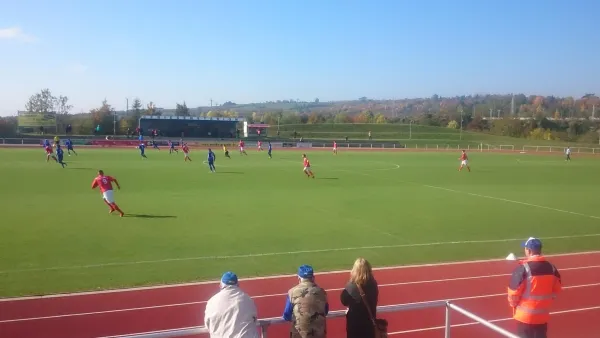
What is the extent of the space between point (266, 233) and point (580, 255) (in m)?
8.93

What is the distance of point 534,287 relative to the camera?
19.7ft

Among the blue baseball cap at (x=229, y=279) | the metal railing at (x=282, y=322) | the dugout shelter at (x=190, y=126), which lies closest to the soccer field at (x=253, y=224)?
the blue baseball cap at (x=229, y=279)

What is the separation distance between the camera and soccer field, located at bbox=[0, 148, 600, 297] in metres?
12.0

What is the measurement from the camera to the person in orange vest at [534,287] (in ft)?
19.6

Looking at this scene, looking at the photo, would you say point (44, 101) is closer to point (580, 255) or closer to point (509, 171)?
point (509, 171)

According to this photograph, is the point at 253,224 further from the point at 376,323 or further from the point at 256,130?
the point at 256,130

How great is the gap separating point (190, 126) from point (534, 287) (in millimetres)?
82555

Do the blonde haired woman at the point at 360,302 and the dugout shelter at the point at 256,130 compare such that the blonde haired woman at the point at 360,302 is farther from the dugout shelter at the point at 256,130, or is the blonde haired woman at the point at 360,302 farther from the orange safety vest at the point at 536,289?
the dugout shelter at the point at 256,130

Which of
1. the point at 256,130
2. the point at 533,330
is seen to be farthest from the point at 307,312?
the point at 256,130

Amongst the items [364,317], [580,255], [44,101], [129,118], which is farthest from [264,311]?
[44,101]

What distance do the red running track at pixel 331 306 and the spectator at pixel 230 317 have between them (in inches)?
151

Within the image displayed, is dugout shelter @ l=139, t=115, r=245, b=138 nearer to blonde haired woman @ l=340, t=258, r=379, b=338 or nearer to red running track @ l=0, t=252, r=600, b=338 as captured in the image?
red running track @ l=0, t=252, r=600, b=338

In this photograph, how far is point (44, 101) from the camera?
118 metres

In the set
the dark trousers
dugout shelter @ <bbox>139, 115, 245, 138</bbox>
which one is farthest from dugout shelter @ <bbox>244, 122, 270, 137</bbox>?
the dark trousers
